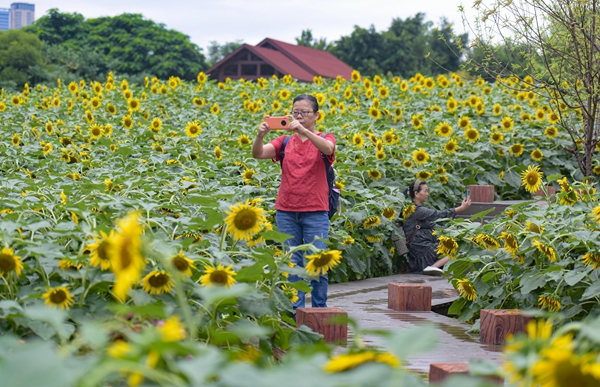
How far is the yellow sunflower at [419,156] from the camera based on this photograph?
896cm

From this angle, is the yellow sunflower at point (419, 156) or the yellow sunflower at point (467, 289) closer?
the yellow sunflower at point (467, 289)

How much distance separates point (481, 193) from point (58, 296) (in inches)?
267

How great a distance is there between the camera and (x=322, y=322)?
13.7ft

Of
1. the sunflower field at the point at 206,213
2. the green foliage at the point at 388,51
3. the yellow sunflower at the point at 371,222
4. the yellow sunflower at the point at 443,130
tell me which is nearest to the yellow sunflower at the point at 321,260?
the sunflower field at the point at 206,213

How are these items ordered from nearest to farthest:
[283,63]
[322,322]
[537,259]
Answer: [322,322] < [537,259] < [283,63]

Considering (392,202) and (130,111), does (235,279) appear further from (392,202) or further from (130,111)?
(130,111)

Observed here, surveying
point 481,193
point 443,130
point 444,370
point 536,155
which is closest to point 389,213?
point 481,193

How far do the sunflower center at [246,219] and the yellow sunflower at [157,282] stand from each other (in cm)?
43

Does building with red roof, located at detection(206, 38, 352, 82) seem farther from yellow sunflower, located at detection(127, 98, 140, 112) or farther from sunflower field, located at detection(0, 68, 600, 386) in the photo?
yellow sunflower, located at detection(127, 98, 140, 112)

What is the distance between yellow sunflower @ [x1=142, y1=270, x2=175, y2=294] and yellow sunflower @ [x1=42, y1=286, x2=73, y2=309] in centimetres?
30

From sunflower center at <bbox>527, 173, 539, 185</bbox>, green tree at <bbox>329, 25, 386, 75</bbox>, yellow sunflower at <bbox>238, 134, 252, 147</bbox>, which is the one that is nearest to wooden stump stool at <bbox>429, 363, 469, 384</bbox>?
sunflower center at <bbox>527, 173, 539, 185</bbox>

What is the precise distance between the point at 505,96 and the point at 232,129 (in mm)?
5674

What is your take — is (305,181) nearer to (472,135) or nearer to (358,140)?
(358,140)

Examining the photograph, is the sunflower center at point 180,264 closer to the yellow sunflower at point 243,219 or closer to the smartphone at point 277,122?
the yellow sunflower at point 243,219
